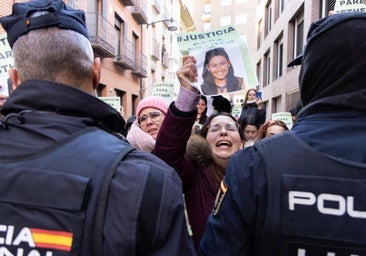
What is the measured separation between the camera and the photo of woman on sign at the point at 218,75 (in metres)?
2.64

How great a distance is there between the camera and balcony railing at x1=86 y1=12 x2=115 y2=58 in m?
13.3

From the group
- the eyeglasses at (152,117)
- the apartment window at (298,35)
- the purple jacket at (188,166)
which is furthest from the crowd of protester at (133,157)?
the apartment window at (298,35)

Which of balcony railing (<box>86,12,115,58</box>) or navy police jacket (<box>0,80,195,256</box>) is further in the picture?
balcony railing (<box>86,12,115,58</box>)

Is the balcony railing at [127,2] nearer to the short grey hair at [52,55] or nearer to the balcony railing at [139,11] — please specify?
the balcony railing at [139,11]

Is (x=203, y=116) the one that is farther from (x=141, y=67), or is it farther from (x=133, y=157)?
(x=141, y=67)

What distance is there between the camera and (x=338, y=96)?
4.45 feet

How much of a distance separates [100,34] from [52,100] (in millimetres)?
13167

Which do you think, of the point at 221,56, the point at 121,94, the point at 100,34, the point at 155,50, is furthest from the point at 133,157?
the point at 155,50

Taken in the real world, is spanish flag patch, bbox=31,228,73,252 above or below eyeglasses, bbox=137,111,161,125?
below

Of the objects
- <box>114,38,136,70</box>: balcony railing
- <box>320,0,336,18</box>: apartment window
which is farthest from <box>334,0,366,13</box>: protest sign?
<box>114,38,136,70</box>: balcony railing

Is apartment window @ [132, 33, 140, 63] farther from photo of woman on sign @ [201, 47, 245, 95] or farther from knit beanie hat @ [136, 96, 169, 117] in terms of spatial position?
photo of woman on sign @ [201, 47, 245, 95]

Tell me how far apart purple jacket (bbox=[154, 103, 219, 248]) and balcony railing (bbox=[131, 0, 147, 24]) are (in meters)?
17.1

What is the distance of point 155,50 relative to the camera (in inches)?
923

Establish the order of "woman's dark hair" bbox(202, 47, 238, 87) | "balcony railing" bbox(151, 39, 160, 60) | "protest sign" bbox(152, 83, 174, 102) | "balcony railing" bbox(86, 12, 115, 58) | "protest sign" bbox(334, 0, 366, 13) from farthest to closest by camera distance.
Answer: "balcony railing" bbox(151, 39, 160, 60), "balcony railing" bbox(86, 12, 115, 58), "protest sign" bbox(152, 83, 174, 102), "protest sign" bbox(334, 0, 366, 13), "woman's dark hair" bbox(202, 47, 238, 87)
